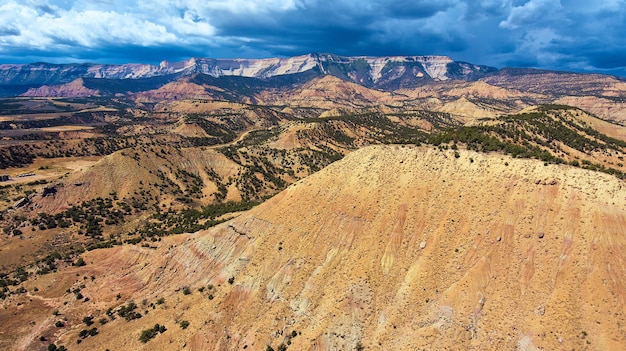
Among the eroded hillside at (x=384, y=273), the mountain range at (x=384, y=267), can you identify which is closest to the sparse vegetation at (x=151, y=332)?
the mountain range at (x=384, y=267)

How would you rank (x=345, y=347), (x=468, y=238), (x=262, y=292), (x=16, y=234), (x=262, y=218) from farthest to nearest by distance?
(x=16, y=234)
(x=262, y=218)
(x=262, y=292)
(x=468, y=238)
(x=345, y=347)

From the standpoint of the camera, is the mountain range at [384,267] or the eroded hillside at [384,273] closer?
the eroded hillside at [384,273]

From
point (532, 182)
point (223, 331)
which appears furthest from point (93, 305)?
point (532, 182)

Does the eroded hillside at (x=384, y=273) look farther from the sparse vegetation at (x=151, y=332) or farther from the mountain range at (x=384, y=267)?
the sparse vegetation at (x=151, y=332)

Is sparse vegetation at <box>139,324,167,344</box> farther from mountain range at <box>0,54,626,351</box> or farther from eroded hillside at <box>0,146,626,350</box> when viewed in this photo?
eroded hillside at <box>0,146,626,350</box>

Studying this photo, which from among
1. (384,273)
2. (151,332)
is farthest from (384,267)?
(151,332)

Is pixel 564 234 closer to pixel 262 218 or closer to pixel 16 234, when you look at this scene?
pixel 262 218

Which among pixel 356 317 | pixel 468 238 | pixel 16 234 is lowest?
pixel 16 234

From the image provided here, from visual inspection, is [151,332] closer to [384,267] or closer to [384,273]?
[384,273]

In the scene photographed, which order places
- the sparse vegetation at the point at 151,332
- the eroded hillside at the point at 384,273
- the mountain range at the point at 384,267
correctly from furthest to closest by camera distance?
the sparse vegetation at the point at 151,332
the mountain range at the point at 384,267
the eroded hillside at the point at 384,273

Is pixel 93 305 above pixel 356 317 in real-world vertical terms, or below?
below
